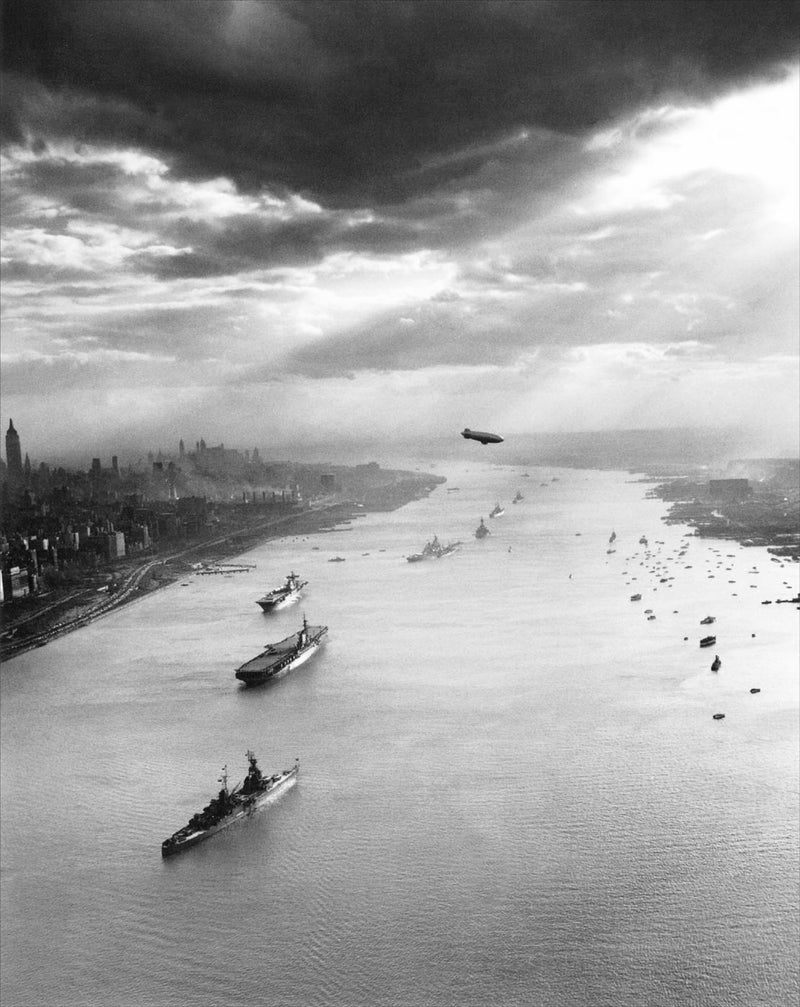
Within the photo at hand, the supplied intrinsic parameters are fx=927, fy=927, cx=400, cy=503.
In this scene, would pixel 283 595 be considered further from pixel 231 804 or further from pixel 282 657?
pixel 231 804

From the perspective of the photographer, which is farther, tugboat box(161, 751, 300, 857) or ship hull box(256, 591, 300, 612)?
ship hull box(256, 591, 300, 612)

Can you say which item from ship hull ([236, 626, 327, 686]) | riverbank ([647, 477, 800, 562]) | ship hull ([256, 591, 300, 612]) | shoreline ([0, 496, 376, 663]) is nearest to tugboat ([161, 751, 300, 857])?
ship hull ([236, 626, 327, 686])

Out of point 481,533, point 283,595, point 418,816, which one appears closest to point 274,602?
point 283,595

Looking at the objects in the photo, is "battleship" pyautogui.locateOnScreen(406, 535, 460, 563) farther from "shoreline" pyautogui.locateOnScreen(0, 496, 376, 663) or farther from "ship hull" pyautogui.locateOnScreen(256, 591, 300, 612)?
"ship hull" pyautogui.locateOnScreen(256, 591, 300, 612)

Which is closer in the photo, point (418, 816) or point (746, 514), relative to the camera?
point (418, 816)

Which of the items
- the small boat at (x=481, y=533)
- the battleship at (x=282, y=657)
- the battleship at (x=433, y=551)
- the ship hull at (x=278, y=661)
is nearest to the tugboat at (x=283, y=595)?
the battleship at (x=282, y=657)

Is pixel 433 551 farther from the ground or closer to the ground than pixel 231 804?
farther from the ground

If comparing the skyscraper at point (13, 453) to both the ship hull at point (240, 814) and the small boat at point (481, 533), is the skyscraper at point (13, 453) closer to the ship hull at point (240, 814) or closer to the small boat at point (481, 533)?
the ship hull at point (240, 814)

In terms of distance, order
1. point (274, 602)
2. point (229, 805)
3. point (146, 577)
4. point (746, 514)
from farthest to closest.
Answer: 1. point (746, 514)
2. point (146, 577)
3. point (274, 602)
4. point (229, 805)

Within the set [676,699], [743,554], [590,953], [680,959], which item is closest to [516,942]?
[590,953]
